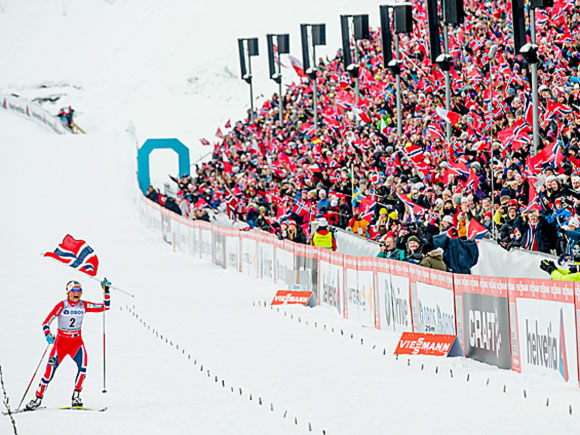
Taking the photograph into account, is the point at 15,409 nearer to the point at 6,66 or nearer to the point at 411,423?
the point at 411,423

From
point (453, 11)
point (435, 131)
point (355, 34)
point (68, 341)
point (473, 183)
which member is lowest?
point (68, 341)

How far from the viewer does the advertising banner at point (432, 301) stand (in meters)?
Result: 13.8

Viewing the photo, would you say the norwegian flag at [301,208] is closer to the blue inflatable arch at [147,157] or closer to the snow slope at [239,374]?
the snow slope at [239,374]

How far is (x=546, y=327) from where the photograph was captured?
38.0 ft

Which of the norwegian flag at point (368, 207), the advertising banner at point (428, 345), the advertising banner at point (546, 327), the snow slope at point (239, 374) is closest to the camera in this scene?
the snow slope at point (239, 374)

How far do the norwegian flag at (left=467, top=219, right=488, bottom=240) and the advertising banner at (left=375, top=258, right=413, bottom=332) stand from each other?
1243mm

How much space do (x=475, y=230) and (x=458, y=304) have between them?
116cm

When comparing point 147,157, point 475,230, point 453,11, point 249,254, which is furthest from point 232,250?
point 147,157

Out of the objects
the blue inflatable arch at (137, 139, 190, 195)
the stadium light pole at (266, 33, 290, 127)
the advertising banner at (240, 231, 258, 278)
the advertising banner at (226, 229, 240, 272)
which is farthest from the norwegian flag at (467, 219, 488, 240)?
the blue inflatable arch at (137, 139, 190, 195)

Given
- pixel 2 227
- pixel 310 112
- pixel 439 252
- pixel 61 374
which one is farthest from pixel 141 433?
pixel 2 227

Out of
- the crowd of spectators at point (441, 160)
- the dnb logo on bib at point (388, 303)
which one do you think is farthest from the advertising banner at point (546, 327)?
the dnb logo on bib at point (388, 303)

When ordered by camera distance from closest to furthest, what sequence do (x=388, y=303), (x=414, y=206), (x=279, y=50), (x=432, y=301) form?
(x=432, y=301), (x=388, y=303), (x=414, y=206), (x=279, y=50)

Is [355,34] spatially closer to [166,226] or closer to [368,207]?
[368,207]

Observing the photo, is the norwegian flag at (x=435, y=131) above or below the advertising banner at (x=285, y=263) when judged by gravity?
above
